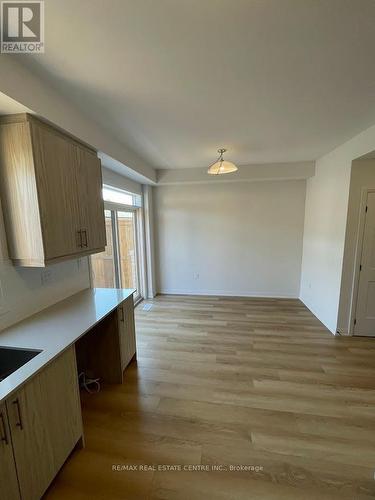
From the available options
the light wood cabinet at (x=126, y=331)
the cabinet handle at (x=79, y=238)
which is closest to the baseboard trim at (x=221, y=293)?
the light wood cabinet at (x=126, y=331)

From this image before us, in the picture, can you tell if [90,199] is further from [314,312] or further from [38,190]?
[314,312]

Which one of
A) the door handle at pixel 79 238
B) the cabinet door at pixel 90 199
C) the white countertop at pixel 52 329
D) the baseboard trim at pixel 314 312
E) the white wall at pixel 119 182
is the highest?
the white wall at pixel 119 182

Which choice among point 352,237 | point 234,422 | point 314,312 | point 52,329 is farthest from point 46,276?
point 314,312

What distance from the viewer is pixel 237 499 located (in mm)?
1324

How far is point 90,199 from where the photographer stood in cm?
217

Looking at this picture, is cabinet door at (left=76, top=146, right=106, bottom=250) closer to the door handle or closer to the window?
the door handle

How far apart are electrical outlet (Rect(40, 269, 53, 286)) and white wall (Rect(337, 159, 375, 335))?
3.59m

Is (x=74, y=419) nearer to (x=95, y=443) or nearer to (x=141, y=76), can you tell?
(x=95, y=443)

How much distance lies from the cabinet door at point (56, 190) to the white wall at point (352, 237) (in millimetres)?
3309

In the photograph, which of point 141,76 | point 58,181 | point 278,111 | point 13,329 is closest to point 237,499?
point 13,329

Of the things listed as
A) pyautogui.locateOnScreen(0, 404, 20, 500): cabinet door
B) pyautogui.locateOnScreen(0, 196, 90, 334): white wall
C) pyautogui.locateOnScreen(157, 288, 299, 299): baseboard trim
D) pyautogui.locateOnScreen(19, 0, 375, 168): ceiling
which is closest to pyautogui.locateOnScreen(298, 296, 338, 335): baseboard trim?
pyautogui.locateOnScreen(157, 288, 299, 299): baseboard trim

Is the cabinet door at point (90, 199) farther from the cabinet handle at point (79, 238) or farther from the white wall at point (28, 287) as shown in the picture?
the white wall at point (28, 287)

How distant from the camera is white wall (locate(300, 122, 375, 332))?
295cm

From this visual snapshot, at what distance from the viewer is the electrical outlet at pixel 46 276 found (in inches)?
80.0
